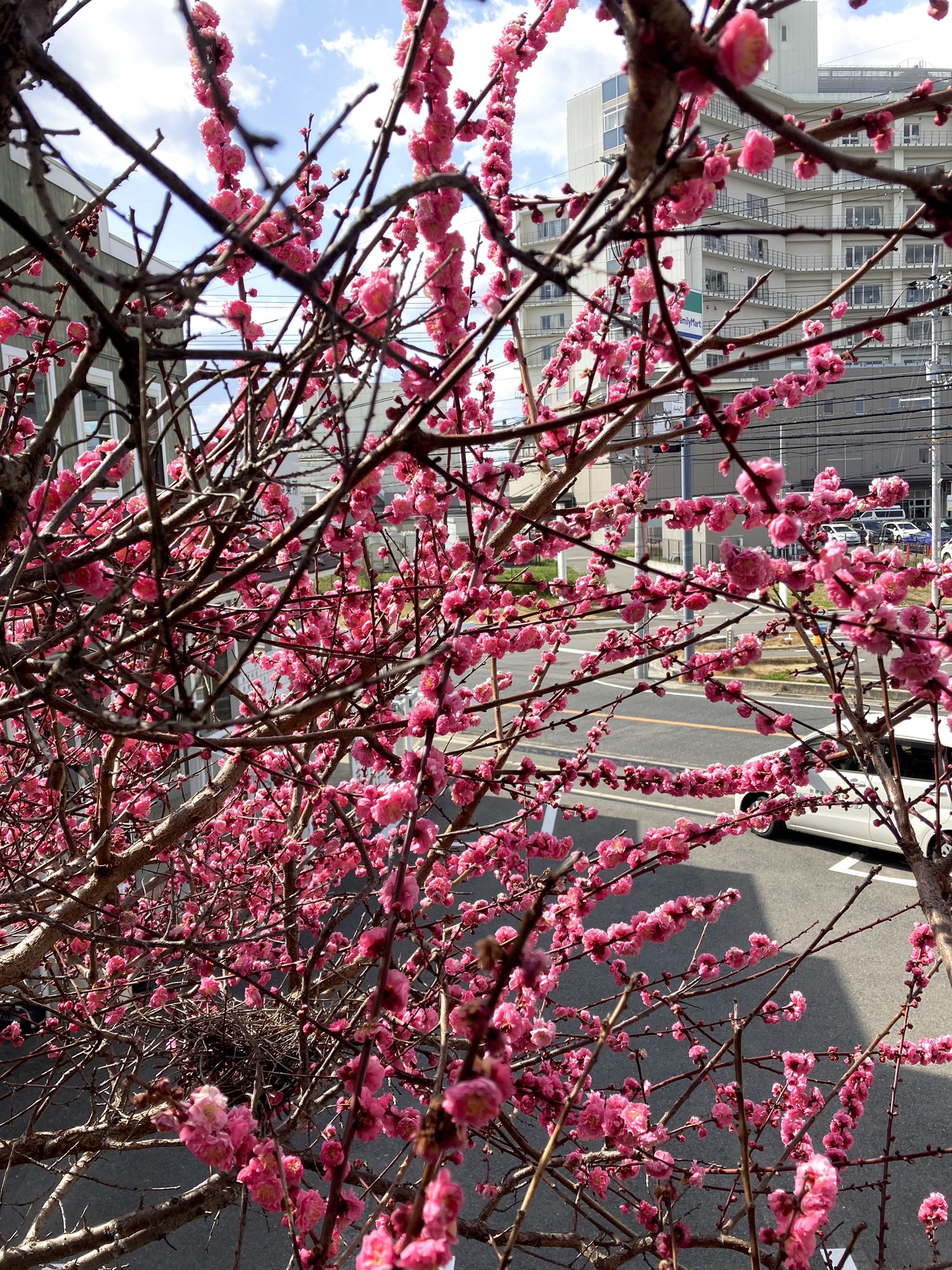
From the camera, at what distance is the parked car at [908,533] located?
96.9ft

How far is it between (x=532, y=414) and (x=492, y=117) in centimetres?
100

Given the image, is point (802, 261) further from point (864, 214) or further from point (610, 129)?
point (610, 129)

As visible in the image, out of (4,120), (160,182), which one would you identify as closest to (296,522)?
(160,182)

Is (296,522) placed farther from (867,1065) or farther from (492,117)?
(867,1065)

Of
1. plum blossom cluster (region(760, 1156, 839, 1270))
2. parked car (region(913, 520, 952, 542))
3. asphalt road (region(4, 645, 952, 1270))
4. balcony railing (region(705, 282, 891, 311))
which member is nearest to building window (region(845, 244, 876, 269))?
balcony railing (region(705, 282, 891, 311))

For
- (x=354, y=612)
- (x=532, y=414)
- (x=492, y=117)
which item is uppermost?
(x=492, y=117)

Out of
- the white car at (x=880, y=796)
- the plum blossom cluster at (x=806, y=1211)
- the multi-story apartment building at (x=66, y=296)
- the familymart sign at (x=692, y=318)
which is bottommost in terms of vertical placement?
the white car at (x=880, y=796)

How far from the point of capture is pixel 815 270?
3894 cm

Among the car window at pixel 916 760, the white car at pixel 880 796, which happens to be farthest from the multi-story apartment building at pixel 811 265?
the car window at pixel 916 760

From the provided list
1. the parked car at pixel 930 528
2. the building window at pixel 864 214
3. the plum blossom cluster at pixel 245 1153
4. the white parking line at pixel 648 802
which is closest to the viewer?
the plum blossom cluster at pixel 245 1153

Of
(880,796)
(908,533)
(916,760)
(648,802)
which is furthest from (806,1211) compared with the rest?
(908,533)

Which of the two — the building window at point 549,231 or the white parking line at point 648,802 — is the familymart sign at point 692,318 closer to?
the white parking line at point 648,802

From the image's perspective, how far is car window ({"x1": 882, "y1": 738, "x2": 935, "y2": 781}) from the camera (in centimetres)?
862

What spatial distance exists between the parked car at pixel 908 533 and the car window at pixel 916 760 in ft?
73.0
